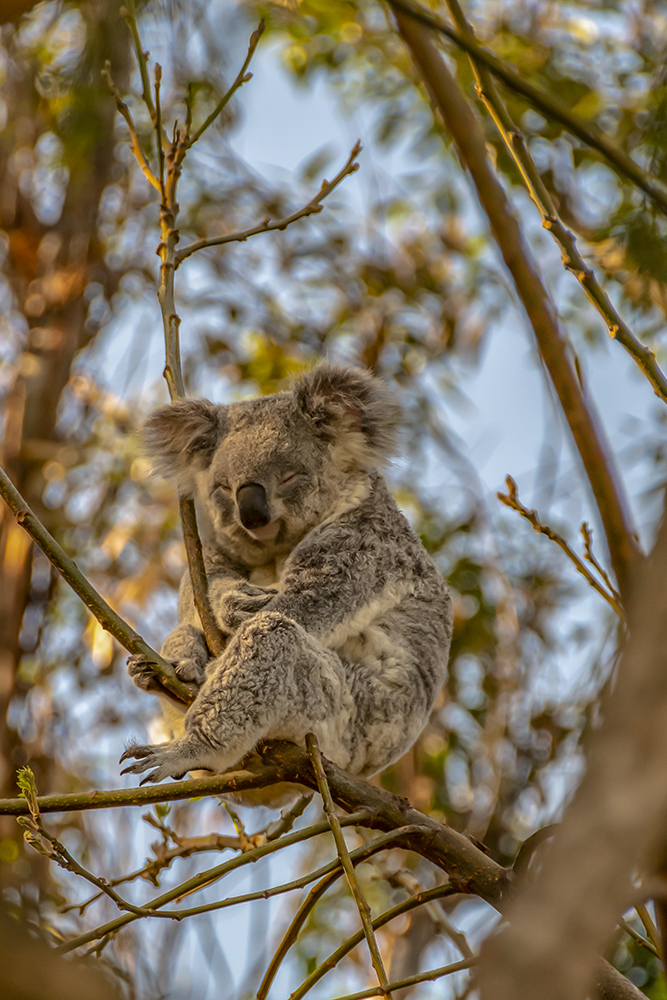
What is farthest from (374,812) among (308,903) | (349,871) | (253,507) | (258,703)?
(253,507)

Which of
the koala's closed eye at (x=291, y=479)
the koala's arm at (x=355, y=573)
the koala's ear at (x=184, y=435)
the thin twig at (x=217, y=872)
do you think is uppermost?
the koala's ear at (x=184, y=435)

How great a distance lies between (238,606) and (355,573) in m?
0.38

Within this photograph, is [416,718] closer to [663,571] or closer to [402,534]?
[402,534]

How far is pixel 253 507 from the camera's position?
10.3 ft

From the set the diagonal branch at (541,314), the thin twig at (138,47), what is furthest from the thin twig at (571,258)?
Answer: the thin twig at (138,47)

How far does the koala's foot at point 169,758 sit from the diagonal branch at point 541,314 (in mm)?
1415

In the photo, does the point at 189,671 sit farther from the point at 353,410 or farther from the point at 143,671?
the point at 353,410

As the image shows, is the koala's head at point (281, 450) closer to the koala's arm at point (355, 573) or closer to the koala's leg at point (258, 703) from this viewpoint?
the koala's arm at point (355, 573)

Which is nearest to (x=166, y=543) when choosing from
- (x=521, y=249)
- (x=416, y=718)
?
(x=416, y=718)

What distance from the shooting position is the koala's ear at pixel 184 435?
363 cm

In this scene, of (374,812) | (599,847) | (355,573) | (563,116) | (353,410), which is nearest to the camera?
(599,847)

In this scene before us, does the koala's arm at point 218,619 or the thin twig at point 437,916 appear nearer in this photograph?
the thin twig at point 437,916

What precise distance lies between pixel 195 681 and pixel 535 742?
11.3 ft

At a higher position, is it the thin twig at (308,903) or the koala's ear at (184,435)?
the koala's ear at (184,435)
